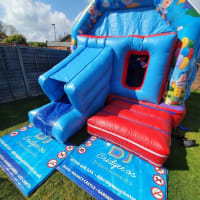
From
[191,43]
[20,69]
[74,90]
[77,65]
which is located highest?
[191,43]

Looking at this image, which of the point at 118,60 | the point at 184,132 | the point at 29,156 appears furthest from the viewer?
the point at 118,60

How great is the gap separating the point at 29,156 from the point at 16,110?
2055mm

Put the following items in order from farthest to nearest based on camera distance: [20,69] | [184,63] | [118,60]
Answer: [20,69]
[118,60]
[184,63]

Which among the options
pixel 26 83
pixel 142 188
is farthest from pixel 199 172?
pixel 26 83

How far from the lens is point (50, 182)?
166 centimetres

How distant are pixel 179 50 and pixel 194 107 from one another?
2.62 metres

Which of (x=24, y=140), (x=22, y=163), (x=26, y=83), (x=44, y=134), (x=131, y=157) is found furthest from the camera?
(x=26, y=83)

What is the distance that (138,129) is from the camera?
203 cm

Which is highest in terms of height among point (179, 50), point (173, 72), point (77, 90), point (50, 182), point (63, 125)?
point (179, 50)

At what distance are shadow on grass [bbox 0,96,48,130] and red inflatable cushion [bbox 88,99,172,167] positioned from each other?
2025 mm

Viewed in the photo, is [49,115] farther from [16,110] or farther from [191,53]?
[191,53]

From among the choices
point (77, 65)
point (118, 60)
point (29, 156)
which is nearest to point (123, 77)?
point (118, 60)

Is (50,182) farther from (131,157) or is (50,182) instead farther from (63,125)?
(131,157)

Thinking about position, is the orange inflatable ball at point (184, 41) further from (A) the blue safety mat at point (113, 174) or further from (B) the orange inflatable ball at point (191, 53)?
(A) the blue safety mat at point (113, 174)
